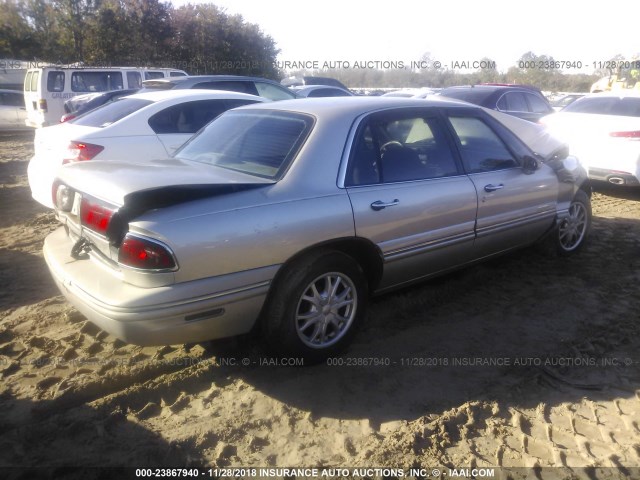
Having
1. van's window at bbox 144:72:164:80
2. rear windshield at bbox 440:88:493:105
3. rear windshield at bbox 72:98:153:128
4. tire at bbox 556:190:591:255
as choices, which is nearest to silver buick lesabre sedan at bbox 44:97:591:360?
tire at bbox 556:190:591:255

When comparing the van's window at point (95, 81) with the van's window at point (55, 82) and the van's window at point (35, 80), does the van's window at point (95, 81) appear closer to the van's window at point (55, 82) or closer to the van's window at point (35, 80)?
the van's window at point (55, 82)

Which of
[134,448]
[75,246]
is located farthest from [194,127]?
[134,448]

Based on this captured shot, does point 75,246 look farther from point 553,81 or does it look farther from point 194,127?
point 553,81

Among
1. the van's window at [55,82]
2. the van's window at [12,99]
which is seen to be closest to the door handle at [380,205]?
the van's window at [55,82]

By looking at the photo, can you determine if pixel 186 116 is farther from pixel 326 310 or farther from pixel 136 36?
pixel 136 36

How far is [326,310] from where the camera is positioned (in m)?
3.44

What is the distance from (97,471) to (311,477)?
0.99m

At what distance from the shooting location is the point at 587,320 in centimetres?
416

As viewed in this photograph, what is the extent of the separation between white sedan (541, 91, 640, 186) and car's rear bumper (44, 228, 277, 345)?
6596mm

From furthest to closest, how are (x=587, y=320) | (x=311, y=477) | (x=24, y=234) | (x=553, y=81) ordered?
(x=553, y=81) → (x=24, y=234) → (x=587, y=320) → (x=311, y=477)

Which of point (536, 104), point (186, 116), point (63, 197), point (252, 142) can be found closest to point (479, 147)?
point (252, 142)

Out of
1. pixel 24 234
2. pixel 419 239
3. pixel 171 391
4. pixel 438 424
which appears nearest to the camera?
pixel 438 424

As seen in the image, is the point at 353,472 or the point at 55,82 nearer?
the point at 353,472

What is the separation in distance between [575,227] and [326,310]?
10.5 ft
